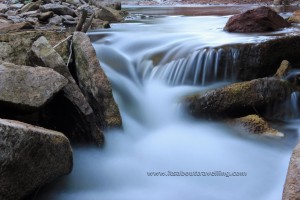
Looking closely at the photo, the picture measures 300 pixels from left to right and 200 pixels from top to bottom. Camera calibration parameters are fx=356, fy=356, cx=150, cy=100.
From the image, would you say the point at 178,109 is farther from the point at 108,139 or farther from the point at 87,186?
the point at 87,186

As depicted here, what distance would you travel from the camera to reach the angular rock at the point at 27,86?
3.73 m

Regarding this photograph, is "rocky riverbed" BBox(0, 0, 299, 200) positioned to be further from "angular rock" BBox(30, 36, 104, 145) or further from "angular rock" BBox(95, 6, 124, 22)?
"angular rock" BBox(95, 6, 124, 22)

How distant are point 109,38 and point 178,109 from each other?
3.84 m

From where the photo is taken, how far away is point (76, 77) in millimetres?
5266

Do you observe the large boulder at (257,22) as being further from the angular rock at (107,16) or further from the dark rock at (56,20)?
the dark rock at (56,20)

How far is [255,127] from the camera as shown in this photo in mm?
4902

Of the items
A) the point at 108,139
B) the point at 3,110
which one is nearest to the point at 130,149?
the point at 108,139

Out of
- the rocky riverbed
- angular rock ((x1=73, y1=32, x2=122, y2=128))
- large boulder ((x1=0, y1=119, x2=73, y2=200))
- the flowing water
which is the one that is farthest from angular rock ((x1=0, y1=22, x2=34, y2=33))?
large boulder ((x1=0, y1=119, x2=73, y2=200))

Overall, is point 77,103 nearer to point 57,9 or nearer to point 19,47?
point 19,47

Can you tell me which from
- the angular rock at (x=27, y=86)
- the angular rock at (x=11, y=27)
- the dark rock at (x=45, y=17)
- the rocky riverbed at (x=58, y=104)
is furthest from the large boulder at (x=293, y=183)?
the dark rock at (x=45, y=17)

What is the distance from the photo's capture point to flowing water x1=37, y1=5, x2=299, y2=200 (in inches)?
151

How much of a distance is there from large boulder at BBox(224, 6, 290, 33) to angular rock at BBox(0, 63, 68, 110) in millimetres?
5325

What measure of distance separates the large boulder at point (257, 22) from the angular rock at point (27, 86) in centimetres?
533

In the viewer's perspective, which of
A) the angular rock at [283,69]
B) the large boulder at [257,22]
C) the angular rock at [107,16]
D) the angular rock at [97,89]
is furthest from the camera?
the angular rock at [107,16]
